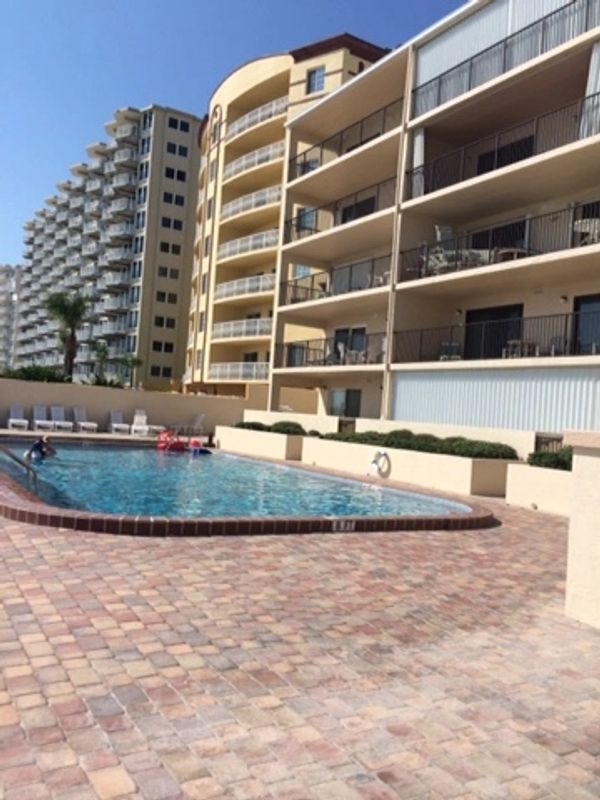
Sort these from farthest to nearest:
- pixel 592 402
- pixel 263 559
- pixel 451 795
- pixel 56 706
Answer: pixel 592 402
pixel 263 559
pixel 56 706
pixel 451 795

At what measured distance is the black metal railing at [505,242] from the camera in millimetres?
16656

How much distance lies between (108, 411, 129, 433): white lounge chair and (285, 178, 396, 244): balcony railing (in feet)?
35.8

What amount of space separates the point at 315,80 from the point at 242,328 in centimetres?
1340

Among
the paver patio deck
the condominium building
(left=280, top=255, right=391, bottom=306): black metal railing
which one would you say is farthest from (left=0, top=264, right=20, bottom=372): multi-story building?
the paver patio deck

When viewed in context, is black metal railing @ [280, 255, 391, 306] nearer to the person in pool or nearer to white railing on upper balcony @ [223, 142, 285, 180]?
white railing on upper balcony @ [223, 142, 285, 180]

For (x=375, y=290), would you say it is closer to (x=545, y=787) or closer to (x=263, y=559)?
(x=263, y=559)

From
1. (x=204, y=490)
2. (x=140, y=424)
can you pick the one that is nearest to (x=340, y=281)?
(x=140, y=424)

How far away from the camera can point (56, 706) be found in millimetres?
3508

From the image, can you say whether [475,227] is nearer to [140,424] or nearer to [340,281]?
[340,281]

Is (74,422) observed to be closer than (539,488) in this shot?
No

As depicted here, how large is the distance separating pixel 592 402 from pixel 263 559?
34.8ft

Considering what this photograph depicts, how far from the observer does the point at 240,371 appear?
35.1 meters

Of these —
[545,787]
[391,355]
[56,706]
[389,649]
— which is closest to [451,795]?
[545,787]

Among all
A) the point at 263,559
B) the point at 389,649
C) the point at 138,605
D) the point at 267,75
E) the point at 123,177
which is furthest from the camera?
the point at 123,177
